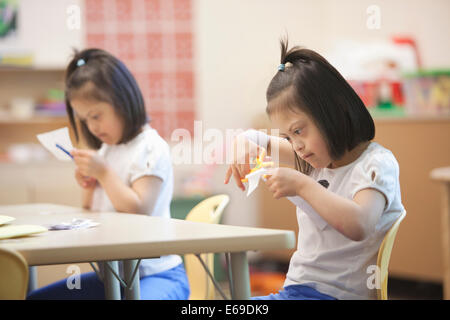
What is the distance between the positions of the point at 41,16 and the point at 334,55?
190 cm

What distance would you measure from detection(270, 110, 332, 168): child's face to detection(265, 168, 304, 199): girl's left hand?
126 millimetres

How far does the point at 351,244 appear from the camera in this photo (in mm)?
1138

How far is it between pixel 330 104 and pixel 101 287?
30.1 inches

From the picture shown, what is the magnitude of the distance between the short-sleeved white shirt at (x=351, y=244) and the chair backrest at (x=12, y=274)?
546 millimetres

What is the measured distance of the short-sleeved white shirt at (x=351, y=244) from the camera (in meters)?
1.08

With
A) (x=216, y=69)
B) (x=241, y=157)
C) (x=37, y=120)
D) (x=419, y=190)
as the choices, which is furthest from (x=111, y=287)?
(x=216, y=69)

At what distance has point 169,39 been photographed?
3.96 meters

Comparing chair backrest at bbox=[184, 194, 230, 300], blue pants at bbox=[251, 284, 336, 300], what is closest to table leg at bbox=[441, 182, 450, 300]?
chair backrest at bbox=[184, 194, 230, 300]

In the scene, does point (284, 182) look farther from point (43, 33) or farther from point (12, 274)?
point (43, 33)

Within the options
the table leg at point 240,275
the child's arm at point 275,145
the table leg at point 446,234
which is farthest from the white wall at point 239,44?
the table leg at point 240,275

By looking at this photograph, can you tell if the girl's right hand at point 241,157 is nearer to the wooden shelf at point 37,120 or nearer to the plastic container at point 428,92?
the plastic container at point 428,92

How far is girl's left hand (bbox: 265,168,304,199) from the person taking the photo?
104cm
